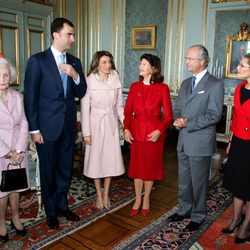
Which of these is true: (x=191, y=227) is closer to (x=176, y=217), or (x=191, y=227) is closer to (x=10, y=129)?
(x=176, y=217)

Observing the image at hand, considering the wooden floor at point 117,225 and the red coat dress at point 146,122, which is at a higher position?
the red coat dress at point 146,122

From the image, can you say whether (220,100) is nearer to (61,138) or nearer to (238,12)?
(61,138)

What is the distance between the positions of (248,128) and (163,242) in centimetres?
108

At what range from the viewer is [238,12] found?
18.8ft

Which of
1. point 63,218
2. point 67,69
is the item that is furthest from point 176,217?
point 67,69

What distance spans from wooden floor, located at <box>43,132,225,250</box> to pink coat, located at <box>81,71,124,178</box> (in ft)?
1.35

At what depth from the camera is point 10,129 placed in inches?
88.5

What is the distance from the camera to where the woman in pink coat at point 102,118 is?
276 cm

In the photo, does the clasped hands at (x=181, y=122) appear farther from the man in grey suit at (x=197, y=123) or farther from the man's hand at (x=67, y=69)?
the man's hand at (x=67, y=69)

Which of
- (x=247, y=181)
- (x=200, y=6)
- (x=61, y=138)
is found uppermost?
(x=200, y=6)

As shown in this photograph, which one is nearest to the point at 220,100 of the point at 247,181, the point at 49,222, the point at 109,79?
the point at 247,181

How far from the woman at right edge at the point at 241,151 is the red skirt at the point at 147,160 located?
0.59 meters

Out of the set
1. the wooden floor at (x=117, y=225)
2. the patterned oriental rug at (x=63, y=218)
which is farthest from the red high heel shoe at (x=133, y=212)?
the patterned oriental rug at (x=63, y=218)

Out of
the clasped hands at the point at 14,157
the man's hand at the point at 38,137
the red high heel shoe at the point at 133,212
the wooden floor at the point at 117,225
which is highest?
the man's hand at the point at 38,137
